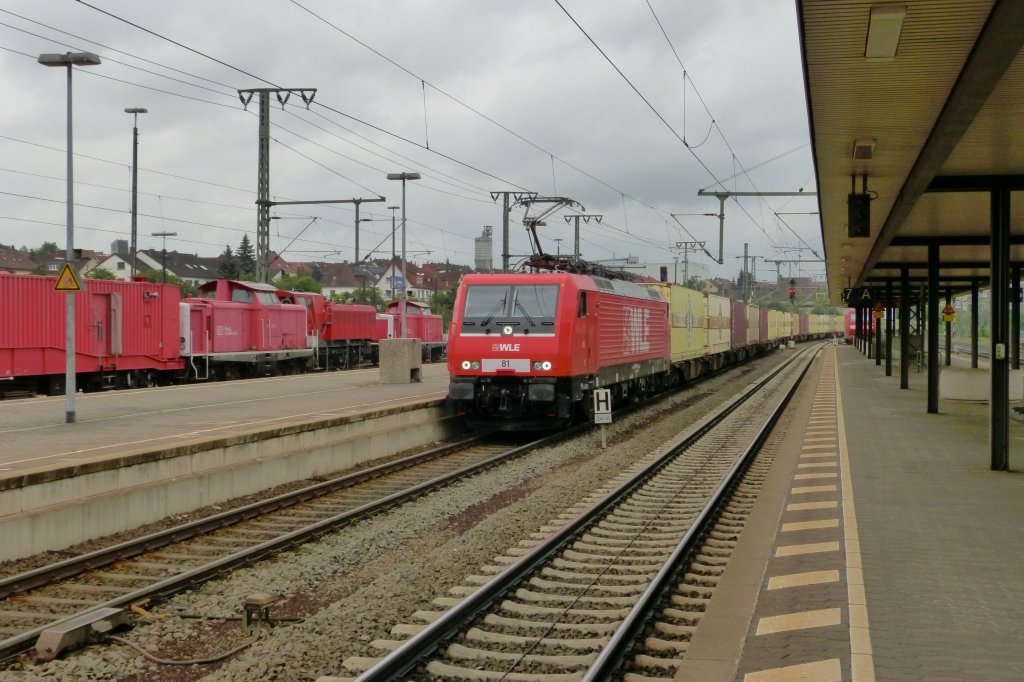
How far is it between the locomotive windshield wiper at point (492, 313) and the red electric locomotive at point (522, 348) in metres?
0.02

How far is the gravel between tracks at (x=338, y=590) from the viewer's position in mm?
6355

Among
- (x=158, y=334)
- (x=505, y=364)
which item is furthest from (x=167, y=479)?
(x=158, y=334)

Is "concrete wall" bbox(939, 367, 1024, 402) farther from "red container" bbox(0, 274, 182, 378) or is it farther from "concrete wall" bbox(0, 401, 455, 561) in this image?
"red container" bbox(0, 274, 182, 378)

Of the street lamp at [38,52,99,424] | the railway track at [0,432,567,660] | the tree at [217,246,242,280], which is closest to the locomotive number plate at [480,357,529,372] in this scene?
the railway track at [0,432,567,660]

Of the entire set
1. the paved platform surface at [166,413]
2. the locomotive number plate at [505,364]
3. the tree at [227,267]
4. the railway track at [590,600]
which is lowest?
the railway track at [590,600]

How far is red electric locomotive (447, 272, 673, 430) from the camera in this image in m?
17.6

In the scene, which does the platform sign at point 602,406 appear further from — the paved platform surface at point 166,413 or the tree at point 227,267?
the tree at point 227,267

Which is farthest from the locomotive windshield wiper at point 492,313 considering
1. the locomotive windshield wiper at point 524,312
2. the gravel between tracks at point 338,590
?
the gravel between tracks at point 338,590

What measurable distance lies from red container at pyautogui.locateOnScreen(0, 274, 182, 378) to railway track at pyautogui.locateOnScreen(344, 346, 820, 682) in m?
14.3

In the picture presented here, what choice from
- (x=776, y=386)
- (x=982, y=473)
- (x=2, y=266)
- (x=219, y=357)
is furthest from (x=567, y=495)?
(x=2, y=266)

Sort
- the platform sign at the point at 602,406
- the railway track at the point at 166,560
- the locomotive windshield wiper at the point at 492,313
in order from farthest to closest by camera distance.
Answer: the locomotive windshield wiper at the point at 492,313, the platform sign at the point at 602,406, the railway track at the point at 166,560

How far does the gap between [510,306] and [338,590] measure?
1027 centimetres

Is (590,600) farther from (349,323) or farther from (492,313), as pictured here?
(349,323)

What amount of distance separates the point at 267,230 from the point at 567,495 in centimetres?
1784
